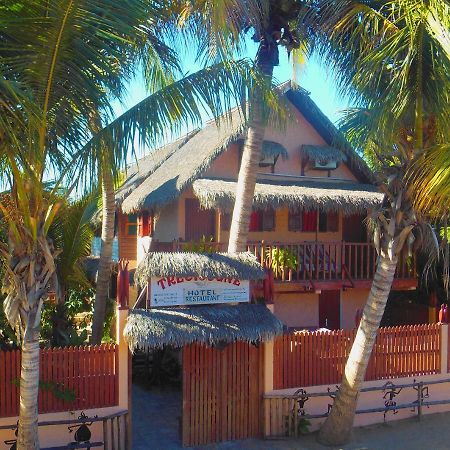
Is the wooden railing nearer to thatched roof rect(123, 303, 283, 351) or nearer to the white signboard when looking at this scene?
the white signboard

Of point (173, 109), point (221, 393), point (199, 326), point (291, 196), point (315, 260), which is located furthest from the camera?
point (315, 260)

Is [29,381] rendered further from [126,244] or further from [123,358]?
[126,244]

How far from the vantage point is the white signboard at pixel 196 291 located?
8.16 m

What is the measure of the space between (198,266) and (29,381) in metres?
3.14

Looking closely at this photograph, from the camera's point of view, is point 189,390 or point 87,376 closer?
point 87,376

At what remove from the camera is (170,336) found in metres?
7.66

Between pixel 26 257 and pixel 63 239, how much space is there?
413cm

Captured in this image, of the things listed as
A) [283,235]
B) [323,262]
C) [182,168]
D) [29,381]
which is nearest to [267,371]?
[29,381]

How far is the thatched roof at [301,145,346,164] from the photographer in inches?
549

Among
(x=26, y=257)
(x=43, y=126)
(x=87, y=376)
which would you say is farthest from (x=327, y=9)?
(x=87, y=376)

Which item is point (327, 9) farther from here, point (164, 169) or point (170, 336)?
point (164, 169)

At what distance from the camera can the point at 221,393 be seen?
845 cm

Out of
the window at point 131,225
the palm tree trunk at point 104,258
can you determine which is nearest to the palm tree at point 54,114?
the palm tree trunk at point 104,258

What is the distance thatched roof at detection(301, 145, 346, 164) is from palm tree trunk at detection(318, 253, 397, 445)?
6.16 meters
